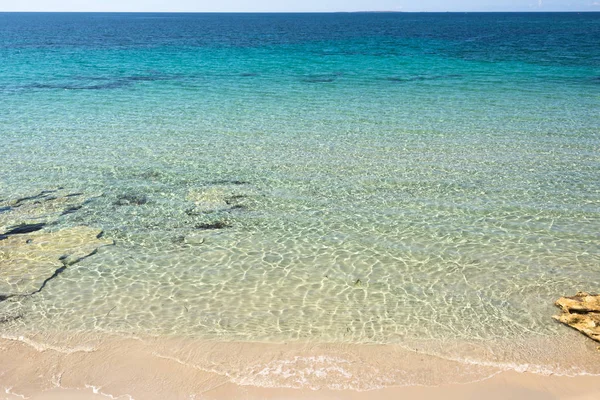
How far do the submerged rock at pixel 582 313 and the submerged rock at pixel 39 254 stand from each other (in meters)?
6.76

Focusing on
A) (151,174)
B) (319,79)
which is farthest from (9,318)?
(319,79)

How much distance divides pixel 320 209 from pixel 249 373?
4716mm

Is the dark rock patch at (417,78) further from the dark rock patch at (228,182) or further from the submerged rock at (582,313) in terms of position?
the submerged rock at (582,313)

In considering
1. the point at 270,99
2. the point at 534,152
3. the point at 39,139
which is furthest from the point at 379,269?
the point at 270,99

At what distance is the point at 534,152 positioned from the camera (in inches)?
527

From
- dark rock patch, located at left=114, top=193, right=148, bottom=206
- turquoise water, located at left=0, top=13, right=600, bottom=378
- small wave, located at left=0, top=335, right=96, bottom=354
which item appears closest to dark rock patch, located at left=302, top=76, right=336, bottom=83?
turquoise water, located at left=0, top=13, right=600, bottom=378

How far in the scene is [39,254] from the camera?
8.14 metres

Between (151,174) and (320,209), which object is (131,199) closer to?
(151,174)

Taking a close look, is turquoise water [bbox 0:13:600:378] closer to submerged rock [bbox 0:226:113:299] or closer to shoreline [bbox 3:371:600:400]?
submerged rock [bbox 0:226:113:299]

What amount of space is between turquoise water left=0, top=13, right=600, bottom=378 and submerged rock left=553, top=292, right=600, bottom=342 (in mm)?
242

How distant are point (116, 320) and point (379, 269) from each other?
12.2 ft

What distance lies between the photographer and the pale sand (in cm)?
534

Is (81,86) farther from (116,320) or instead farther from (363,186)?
(116,320)

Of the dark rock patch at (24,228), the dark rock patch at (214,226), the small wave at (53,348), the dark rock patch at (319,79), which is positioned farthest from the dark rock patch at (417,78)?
the small wave at (53,348)
